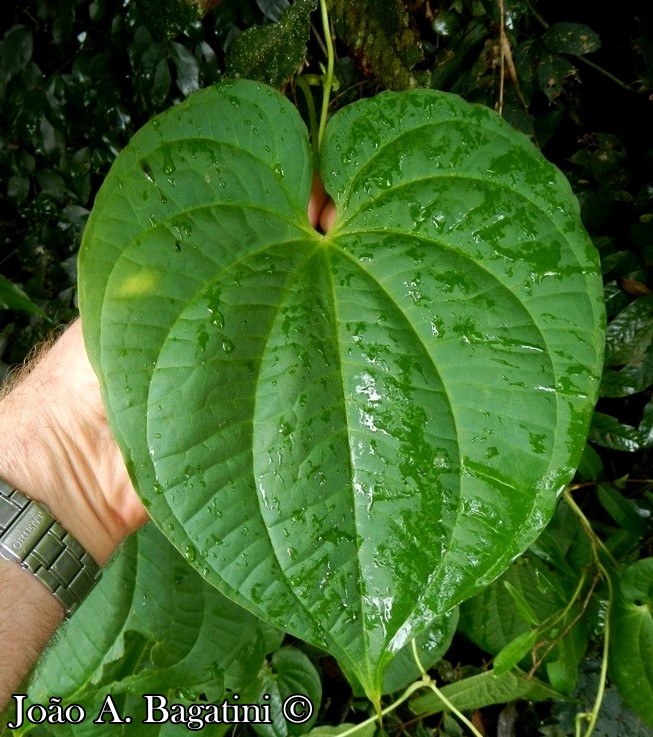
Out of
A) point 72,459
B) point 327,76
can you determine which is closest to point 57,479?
point 72,459

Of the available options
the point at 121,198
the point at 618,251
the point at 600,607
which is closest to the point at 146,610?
the point at 121,198

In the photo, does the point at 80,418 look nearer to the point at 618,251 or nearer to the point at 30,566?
the point at 30,566

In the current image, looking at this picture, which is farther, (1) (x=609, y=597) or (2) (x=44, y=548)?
(1) (x=609, y=597)

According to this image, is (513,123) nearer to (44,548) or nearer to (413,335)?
(413,335)

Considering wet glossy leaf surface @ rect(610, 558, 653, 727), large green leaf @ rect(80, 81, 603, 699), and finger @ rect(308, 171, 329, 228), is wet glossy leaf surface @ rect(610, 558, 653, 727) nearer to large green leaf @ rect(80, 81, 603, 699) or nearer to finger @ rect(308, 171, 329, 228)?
large green leaf @ rect(80, 81, 603, 699)

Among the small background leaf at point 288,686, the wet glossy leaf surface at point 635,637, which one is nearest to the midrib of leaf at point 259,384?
the wet glossy leaf surface at point 635,637

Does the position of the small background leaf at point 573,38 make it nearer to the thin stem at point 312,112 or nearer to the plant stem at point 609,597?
the thin stem at point 312,112
